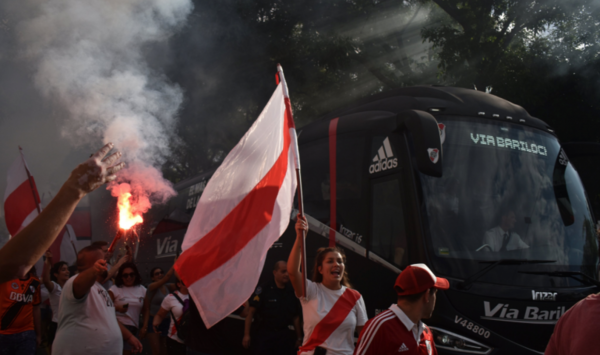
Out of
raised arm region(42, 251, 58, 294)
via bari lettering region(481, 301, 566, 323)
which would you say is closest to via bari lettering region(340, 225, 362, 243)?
via bari lettering region(481, 301, 566, 323)

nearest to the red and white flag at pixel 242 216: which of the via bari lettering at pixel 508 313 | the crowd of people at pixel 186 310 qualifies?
the crowd of people at pixel 186 310

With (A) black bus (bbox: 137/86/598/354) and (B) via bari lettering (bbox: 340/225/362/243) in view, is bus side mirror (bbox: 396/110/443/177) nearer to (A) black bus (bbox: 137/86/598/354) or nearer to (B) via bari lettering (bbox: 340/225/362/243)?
(A) black bus (bbox: 137/86/598/354)

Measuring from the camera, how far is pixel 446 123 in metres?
5.34

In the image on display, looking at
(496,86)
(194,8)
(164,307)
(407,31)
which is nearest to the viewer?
(164,307)

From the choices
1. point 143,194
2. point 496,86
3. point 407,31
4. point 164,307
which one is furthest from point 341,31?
point 164,307

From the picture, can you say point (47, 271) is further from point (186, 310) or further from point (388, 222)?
point (388, 222)

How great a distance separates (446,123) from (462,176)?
0.62m

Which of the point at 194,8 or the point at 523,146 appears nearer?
the point at 523,146

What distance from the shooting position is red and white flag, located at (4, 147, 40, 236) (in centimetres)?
797

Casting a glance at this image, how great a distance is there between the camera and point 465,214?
16.0 ft

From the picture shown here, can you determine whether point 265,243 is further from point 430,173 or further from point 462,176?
point 462,176

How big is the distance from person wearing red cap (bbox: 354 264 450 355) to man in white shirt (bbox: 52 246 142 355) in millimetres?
2256

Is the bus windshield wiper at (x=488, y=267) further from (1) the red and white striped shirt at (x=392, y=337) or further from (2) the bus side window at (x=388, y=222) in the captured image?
(1) the red and white striped shirt at (x=392, y=337)

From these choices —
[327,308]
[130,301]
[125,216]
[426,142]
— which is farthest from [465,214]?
[130,301]
